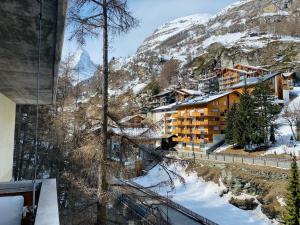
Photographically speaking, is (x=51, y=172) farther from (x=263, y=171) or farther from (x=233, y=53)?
(x=233, y=53)

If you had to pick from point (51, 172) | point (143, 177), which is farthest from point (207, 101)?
point (51, 172)

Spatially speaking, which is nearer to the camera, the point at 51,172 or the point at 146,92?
the point at 51,172

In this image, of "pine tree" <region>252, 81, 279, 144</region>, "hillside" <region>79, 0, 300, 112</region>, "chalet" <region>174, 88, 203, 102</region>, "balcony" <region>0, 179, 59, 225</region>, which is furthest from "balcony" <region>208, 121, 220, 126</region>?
"balcony" <region>0, 179, 59, 225</region>

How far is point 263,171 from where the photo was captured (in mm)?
24281

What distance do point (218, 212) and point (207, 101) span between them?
18929 millimetres

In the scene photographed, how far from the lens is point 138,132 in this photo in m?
7.68

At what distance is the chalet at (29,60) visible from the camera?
2.42 m

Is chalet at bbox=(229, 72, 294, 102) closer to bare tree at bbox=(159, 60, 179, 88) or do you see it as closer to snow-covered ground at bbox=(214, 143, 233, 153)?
snow-covered ground at bbox=(214, 143, 233, 153)

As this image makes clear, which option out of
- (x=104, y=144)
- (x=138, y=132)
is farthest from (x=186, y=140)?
(x=104, y=144)

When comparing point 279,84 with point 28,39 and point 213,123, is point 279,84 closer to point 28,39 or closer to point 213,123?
point 213,123

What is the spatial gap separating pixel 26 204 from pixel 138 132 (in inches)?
181

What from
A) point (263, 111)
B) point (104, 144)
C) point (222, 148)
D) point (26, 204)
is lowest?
point (222, 148)

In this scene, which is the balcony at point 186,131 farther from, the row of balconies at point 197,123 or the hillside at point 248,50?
the hillside at point 248,50

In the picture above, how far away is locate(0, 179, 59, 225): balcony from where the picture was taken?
6.39 feet
